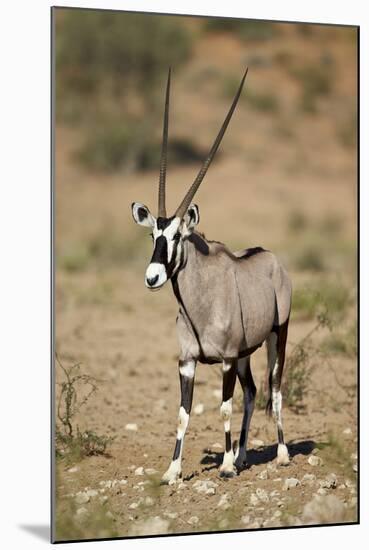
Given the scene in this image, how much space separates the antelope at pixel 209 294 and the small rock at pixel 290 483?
0.29 metres

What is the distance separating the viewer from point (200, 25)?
90.1ft

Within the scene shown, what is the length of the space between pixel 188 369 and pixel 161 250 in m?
0.72

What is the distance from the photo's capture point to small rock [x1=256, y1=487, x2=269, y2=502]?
7418mm

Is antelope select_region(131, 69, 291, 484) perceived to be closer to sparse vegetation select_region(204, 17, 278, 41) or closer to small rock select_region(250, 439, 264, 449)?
small rock select_region(250, 439, 264, 449)

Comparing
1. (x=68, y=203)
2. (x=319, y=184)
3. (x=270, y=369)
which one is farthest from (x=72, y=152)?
(x=270, y=369)

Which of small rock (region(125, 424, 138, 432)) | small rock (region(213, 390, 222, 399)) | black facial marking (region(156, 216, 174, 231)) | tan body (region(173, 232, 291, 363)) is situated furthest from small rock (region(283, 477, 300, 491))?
small rock (region(213, 390, 222, 399))

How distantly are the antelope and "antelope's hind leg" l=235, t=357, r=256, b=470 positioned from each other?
0.02 meters

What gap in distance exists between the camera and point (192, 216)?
269 inches

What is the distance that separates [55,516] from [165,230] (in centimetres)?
168

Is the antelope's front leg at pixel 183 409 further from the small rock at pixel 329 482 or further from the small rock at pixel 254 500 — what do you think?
the small rock at pixel 329 482

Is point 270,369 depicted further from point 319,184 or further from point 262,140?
point 262,140

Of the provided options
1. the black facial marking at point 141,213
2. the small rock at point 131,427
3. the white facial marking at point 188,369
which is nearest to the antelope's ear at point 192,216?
the black facial marking at point 141,213

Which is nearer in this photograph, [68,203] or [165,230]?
[165,230]

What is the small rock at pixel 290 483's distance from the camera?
7598 mm
